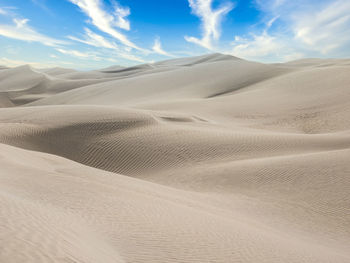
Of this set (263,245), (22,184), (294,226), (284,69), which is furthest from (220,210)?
(284,69)

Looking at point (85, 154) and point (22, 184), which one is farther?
point (85, 154)

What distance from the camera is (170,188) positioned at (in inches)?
357

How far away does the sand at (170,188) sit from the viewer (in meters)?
4.00

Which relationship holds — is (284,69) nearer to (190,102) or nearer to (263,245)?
(190,102)

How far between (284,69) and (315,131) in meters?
29.0

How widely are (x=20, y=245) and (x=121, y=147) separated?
11319mm

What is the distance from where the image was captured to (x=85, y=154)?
46.0 feet

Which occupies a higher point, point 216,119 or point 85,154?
point 216,119

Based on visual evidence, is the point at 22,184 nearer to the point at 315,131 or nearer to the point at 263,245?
the point at 263,245

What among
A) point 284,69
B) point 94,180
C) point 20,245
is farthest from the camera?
point 284,69

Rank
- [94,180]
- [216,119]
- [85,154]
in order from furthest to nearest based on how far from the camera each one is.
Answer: [216,119] → [85,154] → [94,180]

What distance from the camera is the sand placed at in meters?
4.00

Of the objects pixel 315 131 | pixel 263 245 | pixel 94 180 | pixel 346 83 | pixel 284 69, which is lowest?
pixel 263 245

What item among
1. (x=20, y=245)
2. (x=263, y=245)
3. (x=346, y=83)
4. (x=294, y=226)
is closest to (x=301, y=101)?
(x=346, y=83)
